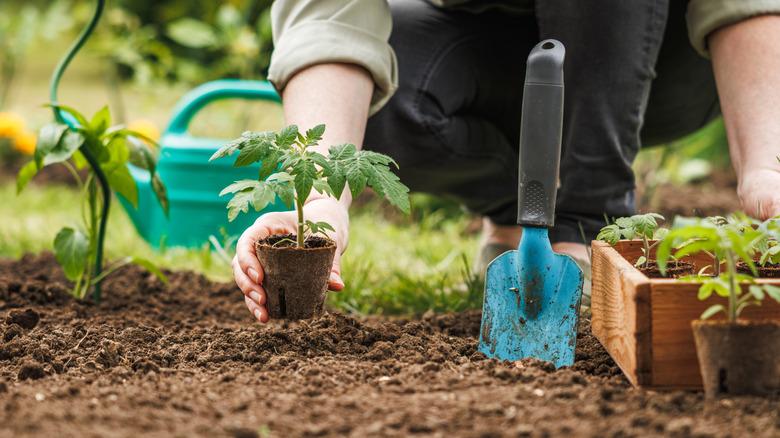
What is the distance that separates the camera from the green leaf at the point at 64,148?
2033 millimetres

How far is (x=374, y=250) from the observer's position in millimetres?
3215

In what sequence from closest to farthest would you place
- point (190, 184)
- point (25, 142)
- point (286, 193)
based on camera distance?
point (286, 193), point (190, 184), point (25, 142)

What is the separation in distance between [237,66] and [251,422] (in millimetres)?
3472

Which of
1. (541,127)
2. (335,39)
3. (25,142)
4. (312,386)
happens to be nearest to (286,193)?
(312,386)

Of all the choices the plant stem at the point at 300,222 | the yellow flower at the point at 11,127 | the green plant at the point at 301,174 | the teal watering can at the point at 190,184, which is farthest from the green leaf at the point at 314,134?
the yellow flower at the point at 11,127

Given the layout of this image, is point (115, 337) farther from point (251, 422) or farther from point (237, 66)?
point (237, 66)

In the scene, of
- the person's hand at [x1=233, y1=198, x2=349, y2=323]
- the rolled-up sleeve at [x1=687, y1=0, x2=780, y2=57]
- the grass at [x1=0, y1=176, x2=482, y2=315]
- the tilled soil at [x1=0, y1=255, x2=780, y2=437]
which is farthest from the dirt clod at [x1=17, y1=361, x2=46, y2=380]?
the rolled-up sleeve at [x1=687, y1=0, x2=780, y2=57]

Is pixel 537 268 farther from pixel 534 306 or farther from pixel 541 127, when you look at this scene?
pixel 541 127

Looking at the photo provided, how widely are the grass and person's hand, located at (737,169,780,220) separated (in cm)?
73

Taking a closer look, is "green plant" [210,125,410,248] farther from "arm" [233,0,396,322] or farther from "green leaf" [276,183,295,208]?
"arm" [233,0,396,322]

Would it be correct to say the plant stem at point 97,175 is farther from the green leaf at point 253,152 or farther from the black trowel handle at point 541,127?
the black trowel handle at point 541,127

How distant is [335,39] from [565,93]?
0.59 meters

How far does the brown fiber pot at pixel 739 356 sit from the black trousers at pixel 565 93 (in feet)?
2.92

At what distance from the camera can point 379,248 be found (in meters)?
3.26
